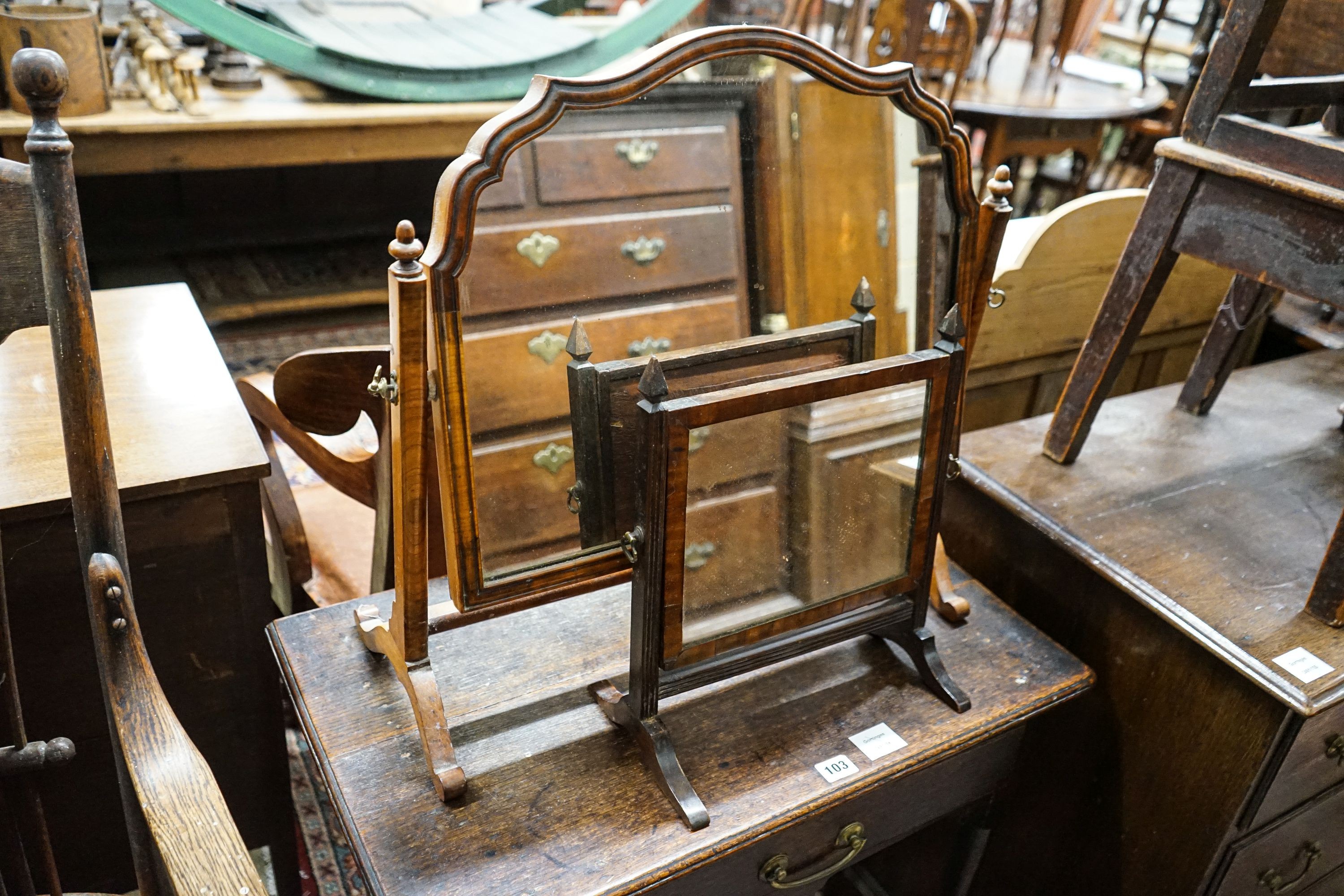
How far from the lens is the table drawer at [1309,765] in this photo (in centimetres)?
110

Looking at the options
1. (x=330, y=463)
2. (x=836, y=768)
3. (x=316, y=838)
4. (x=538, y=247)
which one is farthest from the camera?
(x=316, y=838)

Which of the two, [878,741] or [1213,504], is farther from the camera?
[1213,504]

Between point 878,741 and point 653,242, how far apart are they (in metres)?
0.55

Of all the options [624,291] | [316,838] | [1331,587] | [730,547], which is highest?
[624,291]

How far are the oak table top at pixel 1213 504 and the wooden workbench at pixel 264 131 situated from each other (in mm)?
1499

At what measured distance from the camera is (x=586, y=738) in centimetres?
100

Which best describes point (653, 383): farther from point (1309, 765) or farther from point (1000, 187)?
point (1309, 765)

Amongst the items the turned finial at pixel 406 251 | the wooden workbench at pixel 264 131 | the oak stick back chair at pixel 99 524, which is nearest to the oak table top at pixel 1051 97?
the wooden workbench at pixel 264 131

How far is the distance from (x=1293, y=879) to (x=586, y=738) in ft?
3.27

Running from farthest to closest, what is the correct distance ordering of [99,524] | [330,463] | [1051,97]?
[1051,97] → [330,463] → [99,524]

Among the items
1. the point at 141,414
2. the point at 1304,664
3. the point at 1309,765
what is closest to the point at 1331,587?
the point at 1304,664

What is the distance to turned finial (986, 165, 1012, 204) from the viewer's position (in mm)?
1009

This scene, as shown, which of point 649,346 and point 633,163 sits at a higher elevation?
point 633,163

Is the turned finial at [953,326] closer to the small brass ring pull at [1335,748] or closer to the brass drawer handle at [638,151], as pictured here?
the brass drawer handle at [638,151]
